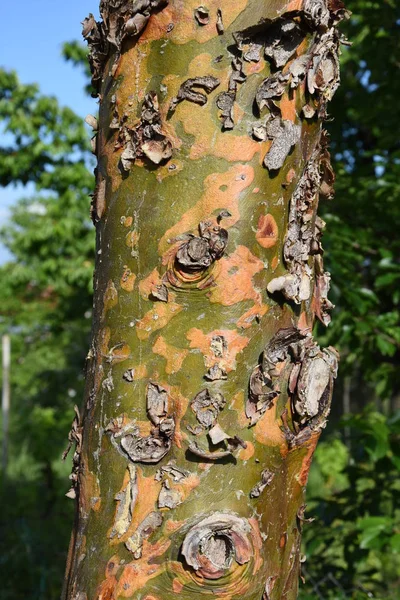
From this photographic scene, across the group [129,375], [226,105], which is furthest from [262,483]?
[226,105]

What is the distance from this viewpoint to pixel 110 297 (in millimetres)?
1063

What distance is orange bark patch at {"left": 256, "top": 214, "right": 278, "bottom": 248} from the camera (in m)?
1.03

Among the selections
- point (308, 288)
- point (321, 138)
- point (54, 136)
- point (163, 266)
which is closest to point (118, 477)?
point (163, 266)

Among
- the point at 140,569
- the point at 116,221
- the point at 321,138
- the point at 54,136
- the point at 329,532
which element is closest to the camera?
the point at 140,569

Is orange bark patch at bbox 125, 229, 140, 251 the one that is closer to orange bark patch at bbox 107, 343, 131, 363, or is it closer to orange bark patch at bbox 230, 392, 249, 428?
orange bark patch at bbox 107, 343, 131, 363

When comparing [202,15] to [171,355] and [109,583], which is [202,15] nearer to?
[171,355]

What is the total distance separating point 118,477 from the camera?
997mm

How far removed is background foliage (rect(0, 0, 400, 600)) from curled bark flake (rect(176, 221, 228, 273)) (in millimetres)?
1421

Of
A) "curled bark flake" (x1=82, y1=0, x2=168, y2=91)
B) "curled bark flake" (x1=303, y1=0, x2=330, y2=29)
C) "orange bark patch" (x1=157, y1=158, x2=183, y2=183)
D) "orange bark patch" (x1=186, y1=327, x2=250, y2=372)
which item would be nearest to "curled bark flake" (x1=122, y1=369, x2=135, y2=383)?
"orange bark patch" (x1=186, y1=327, x2=250, y2=372)

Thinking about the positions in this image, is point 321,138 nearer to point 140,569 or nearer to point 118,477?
point 118,477

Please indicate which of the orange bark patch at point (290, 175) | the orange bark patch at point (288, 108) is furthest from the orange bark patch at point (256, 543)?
the orange bark patch at point (288, 108)

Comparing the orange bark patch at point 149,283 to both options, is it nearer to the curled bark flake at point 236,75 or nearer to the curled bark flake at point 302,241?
the curled bark flake at point 302,241

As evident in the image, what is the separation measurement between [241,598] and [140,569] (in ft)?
0.53

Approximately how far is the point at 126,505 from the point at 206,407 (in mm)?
195
